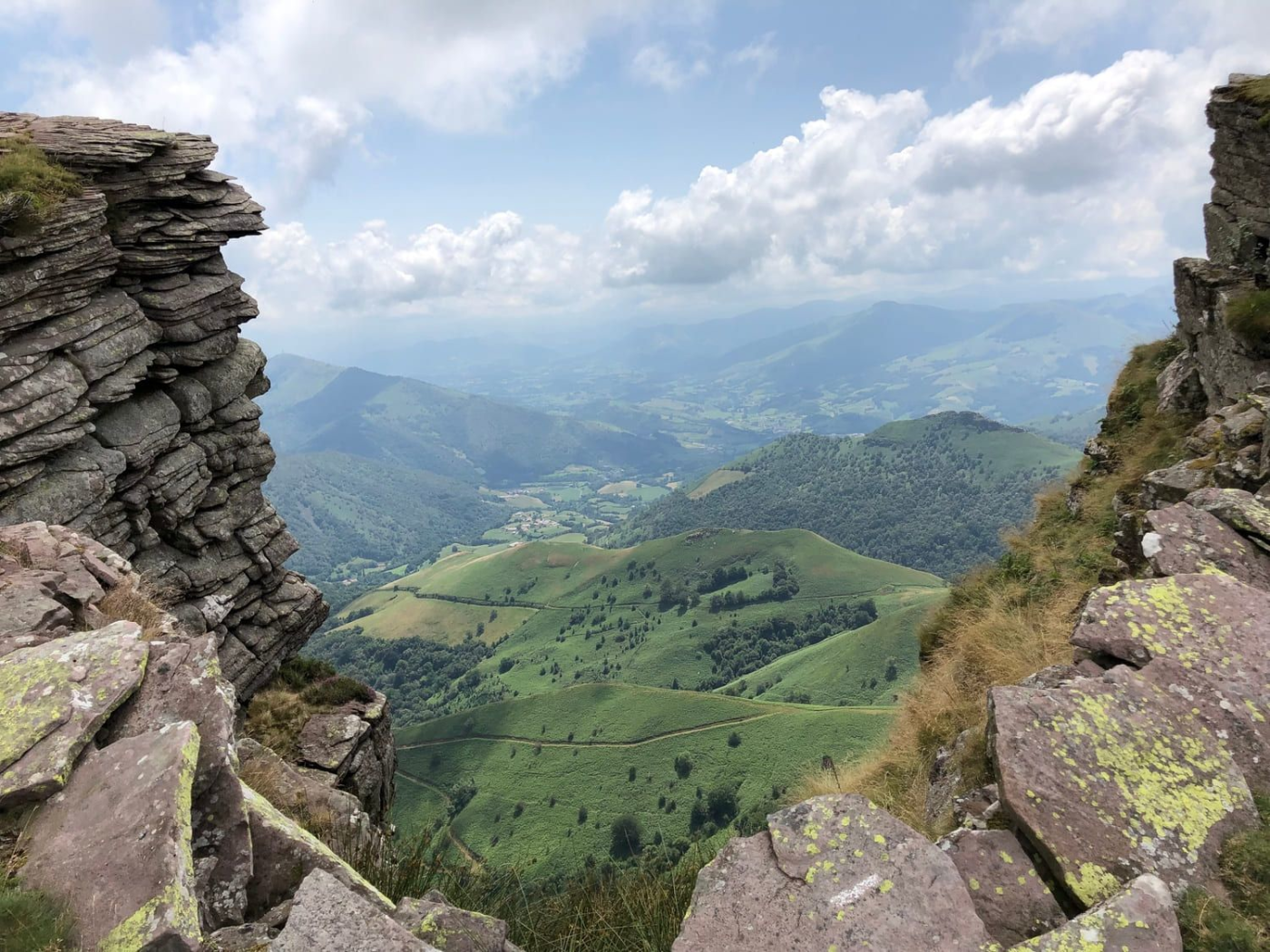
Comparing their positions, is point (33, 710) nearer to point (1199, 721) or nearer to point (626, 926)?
point (626, 926)

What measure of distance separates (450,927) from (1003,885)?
6.11 metres

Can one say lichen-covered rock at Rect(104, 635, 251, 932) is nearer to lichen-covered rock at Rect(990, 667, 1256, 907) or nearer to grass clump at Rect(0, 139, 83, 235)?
lichen-covered rock at Rect(990, 667, 1256, 907)

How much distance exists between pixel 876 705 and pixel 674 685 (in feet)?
270

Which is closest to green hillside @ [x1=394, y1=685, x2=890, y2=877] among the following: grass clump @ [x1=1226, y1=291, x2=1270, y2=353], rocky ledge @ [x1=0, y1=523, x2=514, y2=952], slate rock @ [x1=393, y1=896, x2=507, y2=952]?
grass clump @ [x1=1226, y1=291, x2=1270, y2=353]

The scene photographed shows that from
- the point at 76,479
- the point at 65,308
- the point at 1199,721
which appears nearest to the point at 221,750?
the point at 1199,721

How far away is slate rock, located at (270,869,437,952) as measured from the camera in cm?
621

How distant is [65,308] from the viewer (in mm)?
21906

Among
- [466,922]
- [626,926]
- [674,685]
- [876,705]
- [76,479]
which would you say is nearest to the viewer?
[466,922]

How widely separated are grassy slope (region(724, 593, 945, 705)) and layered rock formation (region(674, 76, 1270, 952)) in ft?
425

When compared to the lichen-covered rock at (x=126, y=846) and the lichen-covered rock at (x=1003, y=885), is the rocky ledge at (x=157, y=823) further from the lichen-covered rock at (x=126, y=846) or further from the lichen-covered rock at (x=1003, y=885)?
the lichen-covered rock at (x=1003, y=885)

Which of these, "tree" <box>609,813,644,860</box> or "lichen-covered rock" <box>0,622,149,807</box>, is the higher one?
"lichen-covered rock" <box>0,622,149,807</box>

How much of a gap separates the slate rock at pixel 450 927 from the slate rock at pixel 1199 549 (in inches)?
436

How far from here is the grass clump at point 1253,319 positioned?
747 inches

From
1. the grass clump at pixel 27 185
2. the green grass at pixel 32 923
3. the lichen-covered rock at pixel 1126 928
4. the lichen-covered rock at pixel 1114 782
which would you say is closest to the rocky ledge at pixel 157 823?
the green grass at pixel 32 923
